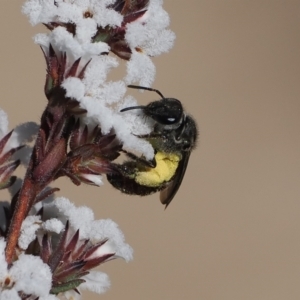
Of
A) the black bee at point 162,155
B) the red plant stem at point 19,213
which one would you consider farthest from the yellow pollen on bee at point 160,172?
the red plant stem at point 19,213

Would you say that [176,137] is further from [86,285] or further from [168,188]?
[86,285]

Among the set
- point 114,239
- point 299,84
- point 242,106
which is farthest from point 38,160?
point 299,84

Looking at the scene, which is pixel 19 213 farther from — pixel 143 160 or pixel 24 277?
pixel 143 160

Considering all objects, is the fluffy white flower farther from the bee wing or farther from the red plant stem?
the bee wing

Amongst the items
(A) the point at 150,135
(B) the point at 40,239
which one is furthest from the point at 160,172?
(B) the point at 40,239

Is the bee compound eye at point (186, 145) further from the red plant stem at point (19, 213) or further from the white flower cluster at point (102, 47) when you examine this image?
the red plant stem at point (19, 213)

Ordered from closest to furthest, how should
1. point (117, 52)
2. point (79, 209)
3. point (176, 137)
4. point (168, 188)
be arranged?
point (117, 52) → point (79, 209) → point (176, 137) → point (168, 188)
